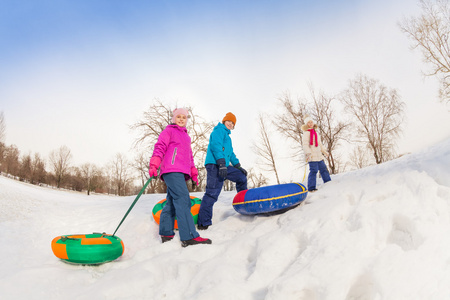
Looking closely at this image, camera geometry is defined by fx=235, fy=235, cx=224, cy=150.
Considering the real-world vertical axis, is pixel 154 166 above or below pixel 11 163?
below

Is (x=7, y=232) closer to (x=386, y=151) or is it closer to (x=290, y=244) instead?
(x=290, y=244)

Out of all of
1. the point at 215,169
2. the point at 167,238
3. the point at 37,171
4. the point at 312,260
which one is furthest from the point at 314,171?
the point at 37,171

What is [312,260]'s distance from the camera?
2000 millimetres

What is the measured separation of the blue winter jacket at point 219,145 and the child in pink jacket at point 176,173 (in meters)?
0.42

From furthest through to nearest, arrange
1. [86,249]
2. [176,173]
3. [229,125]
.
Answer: [229,125] → [176,173] → [86,249]

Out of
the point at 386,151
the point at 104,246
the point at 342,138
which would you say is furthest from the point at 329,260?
the point at 386,151

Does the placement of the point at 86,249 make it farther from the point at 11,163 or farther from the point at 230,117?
the point at 11,163

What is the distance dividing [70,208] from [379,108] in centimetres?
2401

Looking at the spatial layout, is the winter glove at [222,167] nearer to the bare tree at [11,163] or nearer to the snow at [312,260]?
the snow at [312,260]

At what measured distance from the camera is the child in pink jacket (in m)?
3.27

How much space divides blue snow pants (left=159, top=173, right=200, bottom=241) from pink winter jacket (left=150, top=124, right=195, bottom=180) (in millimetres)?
109

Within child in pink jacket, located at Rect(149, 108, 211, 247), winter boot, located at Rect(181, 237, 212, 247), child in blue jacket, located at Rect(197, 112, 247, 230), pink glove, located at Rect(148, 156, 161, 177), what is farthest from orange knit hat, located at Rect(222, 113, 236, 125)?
winter boot, located at Rect(181, 237, 212, 247)

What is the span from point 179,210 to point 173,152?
85 centimetres

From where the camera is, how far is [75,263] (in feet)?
10.6
